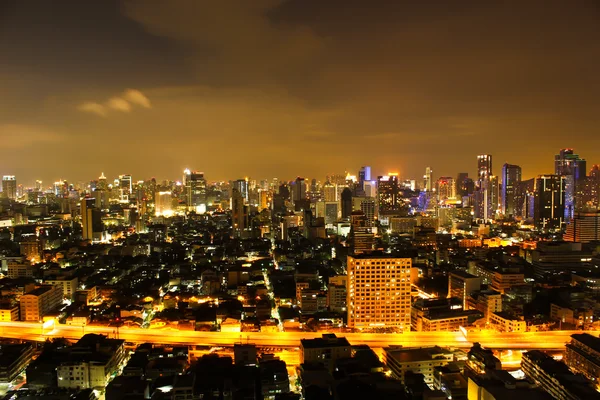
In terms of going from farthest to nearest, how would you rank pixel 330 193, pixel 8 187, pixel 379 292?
pixel 8 187 → pixel 330 193 → pixel 379 292

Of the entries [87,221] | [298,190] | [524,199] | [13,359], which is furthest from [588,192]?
[13,359]

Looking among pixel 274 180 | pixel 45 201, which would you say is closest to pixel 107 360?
pixel 45 201

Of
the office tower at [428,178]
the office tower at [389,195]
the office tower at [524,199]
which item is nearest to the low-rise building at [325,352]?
the office tower at [524,199]

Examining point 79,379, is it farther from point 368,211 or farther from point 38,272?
point 368,211

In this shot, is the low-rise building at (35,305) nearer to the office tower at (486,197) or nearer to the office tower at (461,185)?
the office tower at (486,197)

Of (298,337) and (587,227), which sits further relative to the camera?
(587,227)

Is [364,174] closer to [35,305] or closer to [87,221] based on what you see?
[87,221]

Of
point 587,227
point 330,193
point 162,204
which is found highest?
point 330,193
